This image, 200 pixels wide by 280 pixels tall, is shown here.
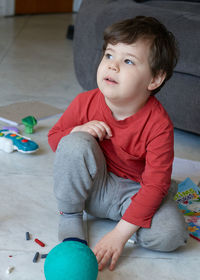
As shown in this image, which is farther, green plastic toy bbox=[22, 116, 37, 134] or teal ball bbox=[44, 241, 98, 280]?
green plastic toy bbox=[22, 116, 37, 134]

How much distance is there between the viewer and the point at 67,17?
15.7 ft

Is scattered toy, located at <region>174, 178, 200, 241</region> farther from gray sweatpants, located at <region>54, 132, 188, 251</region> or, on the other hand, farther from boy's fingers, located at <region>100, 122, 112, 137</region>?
boy's fingers, located at <region>100, 122, 112, 137</region>

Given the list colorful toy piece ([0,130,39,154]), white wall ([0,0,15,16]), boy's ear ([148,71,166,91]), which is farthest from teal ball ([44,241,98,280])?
white wall ([0,0,15,16])

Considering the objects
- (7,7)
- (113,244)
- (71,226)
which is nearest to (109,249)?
(113,244)

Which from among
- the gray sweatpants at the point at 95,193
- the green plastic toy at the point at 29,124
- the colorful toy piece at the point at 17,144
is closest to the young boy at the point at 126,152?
the gray sweatpants at the point at 95,193

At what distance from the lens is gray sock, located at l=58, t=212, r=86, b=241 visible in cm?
103

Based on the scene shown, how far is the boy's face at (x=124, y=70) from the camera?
100 cm

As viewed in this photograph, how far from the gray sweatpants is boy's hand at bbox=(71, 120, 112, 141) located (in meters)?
0.02

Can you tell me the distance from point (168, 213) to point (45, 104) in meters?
1.13

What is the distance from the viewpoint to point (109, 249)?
3.20 feet

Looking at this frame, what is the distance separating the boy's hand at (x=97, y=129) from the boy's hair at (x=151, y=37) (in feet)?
0.58

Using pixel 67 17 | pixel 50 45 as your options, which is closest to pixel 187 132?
pixel 50 45

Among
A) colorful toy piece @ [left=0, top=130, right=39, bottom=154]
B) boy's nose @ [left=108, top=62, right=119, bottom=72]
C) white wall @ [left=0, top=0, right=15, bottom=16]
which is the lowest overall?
white wall @ [left=0, top=0, right=15, bottom=16]

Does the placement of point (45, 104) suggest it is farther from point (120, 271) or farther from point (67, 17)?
point (67, 17)
